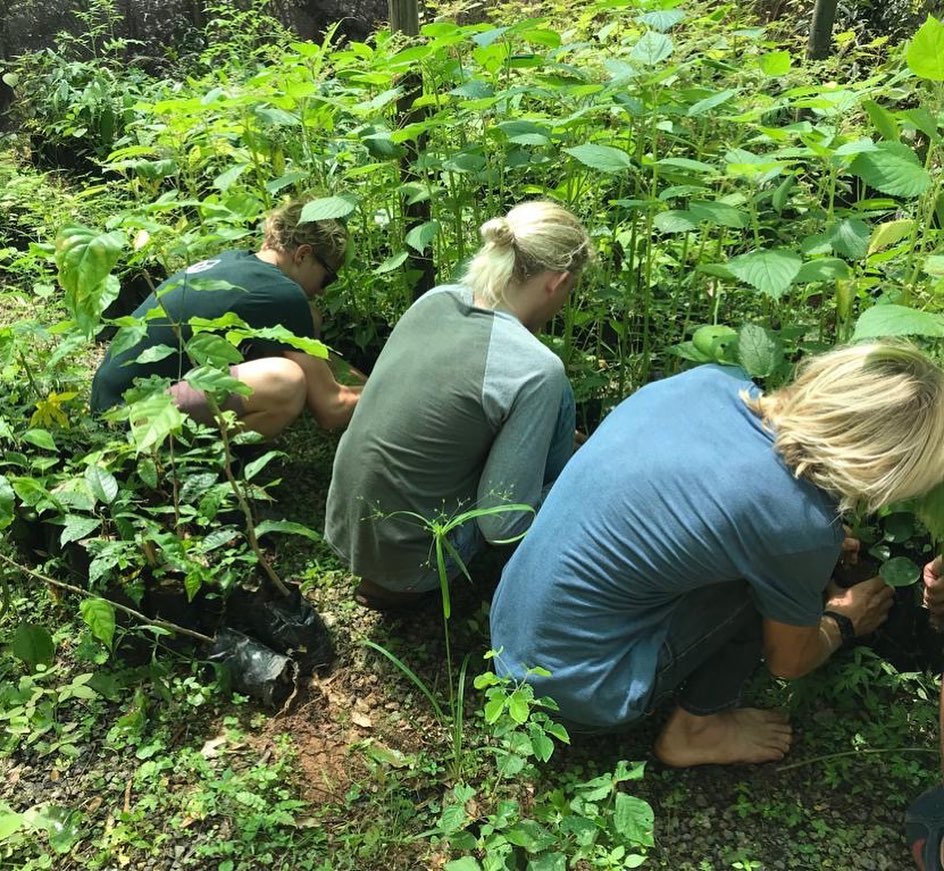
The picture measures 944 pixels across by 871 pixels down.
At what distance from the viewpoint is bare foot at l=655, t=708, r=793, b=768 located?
5.65ft

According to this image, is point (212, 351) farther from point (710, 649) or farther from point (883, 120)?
point (883, 120)

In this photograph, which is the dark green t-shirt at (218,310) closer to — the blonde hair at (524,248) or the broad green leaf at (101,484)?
the broad green leaf at (101,484)

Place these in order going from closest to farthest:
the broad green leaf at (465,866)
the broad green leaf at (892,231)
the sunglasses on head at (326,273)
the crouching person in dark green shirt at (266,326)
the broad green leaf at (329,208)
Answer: the broad green leaf at (465,866) → the broad green leaf at (892,231) → the broad green leaf at (329,208) → the crouching person in dark green shirt at (266,326) → the sunglasses on head at (326,273)

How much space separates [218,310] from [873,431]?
1.67m

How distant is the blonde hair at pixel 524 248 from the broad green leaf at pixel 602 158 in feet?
0.53

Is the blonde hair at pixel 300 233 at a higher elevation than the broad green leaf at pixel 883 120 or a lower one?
lower

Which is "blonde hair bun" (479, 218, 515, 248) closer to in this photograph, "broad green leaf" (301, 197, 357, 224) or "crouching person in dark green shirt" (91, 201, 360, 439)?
"broad green leaf" (301, 197, 357, 224)

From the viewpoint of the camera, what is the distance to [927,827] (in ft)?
4.97

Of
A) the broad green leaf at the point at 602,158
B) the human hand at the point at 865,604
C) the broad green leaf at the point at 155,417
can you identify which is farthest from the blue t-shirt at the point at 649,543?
the broad green leaf at the point at 155,417

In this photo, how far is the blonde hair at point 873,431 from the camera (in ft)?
4.38

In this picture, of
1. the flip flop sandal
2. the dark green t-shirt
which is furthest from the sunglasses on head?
the flip flop sandal

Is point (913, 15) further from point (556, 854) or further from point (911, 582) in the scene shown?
point (556, 854)

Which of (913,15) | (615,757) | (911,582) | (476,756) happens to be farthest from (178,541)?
(913,15)

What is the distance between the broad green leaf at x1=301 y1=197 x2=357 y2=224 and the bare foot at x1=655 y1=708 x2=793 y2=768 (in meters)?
1.43
